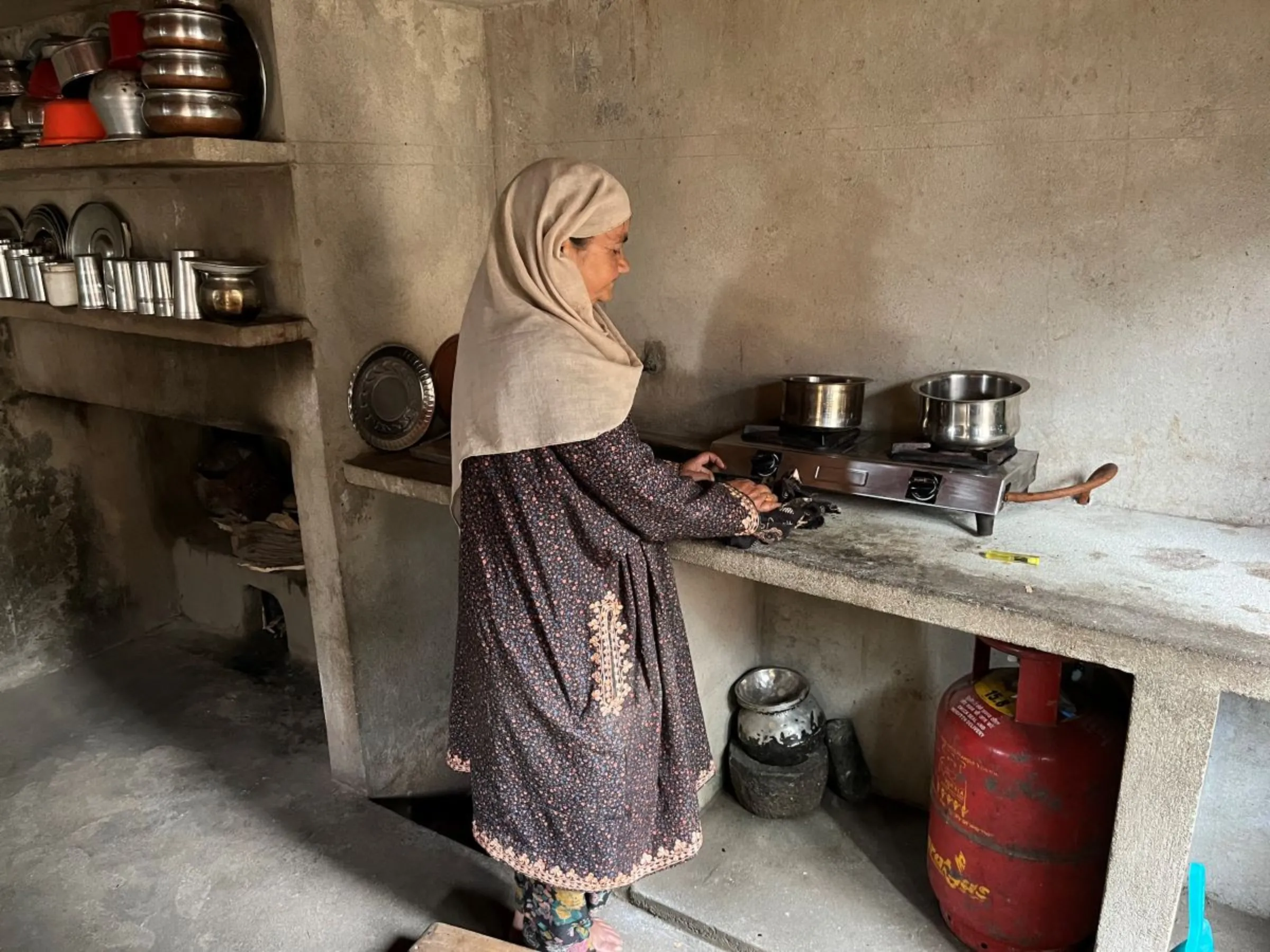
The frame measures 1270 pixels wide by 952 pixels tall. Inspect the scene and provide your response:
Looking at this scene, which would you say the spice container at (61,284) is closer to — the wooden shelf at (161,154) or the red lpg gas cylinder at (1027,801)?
the wooden shelf at (161,154)

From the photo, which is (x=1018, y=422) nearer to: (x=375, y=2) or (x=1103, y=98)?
(x=1103, y=98)

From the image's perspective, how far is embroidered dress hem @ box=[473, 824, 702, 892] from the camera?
6.20 ft

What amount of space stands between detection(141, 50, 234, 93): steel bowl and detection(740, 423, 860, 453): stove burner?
4.90 feet

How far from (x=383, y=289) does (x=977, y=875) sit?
6.81 ft

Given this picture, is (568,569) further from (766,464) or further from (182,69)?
(182,69)

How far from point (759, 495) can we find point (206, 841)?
191 cm

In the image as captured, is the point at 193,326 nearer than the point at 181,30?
No

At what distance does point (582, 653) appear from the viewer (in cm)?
180

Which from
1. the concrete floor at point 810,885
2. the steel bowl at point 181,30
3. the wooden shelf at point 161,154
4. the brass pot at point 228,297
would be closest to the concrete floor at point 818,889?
the concrete floor at point 810,885

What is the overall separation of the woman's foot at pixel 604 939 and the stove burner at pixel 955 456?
1.26 meters

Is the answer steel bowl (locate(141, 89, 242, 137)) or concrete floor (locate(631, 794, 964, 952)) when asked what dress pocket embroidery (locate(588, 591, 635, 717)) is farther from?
steel bowl (locate(141, 89, 242, 137))

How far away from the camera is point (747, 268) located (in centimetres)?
239

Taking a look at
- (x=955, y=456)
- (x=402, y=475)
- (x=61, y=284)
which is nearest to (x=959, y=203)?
(x=955, y=456)

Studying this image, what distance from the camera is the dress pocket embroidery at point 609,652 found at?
180 centimetres
